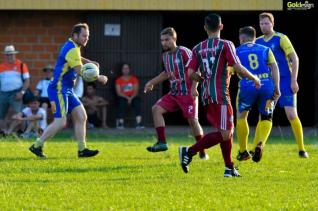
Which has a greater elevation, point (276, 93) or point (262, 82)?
point (262, 82)

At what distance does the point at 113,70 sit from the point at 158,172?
12928 mm

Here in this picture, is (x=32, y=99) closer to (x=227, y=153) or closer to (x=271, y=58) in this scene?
(x=271, y=58)

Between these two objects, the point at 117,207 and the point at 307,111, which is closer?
the point at 117,207

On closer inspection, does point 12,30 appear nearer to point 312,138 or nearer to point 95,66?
point 312,138

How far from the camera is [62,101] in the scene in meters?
14.6

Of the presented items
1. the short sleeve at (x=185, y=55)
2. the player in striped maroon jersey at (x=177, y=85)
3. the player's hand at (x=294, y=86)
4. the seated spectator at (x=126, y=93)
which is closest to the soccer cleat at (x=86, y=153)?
the player in striped maroon jersey at (x=177, y=85)

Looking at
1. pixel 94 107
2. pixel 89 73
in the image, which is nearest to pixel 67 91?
pixel 89 73

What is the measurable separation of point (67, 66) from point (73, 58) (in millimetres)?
327

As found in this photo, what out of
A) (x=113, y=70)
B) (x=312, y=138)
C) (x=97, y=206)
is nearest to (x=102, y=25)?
(x=113, y=70)

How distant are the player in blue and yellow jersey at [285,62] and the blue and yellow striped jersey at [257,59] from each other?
66cm

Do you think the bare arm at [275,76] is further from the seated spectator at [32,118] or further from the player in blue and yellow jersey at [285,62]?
the seated spectator at [32,118]

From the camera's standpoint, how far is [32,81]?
2505cm

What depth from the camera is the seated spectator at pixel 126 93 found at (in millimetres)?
24516
